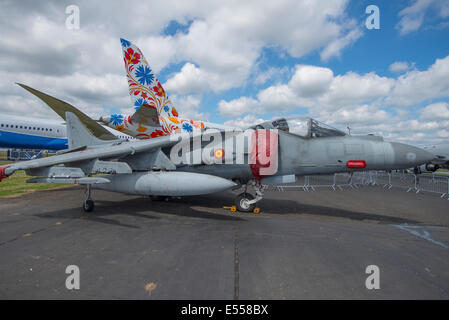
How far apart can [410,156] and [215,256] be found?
16.2ft

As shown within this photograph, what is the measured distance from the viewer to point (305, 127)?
235 inches

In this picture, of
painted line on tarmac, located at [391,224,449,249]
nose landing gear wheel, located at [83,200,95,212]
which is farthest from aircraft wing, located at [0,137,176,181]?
painted line on tarmac, located at [391,224,449,249]

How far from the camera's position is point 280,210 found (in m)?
6.90

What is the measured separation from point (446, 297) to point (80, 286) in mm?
3900

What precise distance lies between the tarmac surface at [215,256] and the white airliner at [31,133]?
17.8 meters

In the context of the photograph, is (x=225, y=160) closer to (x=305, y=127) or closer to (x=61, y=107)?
(x=305, y=127)

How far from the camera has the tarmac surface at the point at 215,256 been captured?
2.42m

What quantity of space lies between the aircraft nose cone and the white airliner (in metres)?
25.0

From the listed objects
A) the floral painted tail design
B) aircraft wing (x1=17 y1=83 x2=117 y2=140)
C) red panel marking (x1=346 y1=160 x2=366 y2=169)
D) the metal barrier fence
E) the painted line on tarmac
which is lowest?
the painted line on tarmac

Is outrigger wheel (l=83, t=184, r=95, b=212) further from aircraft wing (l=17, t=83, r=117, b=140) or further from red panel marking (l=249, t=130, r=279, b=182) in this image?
red panel marking (l=249, t=130, r=279, b=182)

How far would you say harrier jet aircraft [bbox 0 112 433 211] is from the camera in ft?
17.3

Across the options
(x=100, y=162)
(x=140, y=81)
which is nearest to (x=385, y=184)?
(x=140, y=81)
